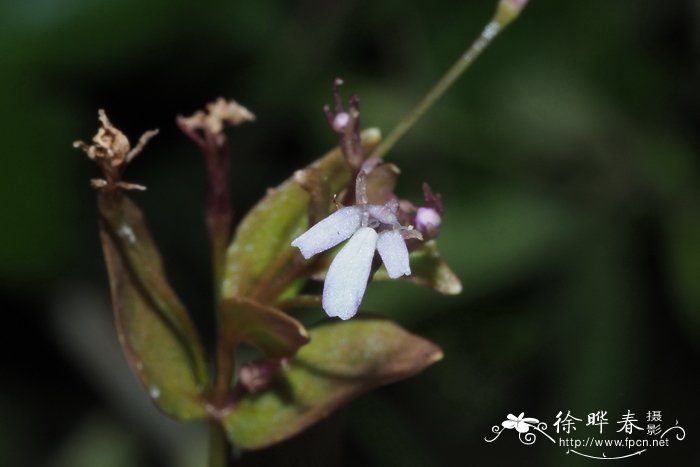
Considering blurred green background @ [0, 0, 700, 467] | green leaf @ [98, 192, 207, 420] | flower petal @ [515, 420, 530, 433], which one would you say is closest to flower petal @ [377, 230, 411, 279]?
green leaf @ [98, 192, 207, 420]

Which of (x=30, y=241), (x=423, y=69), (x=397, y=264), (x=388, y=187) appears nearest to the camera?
(x=397, y=264)

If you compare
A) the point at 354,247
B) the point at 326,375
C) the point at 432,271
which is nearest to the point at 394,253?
the point at 354,247

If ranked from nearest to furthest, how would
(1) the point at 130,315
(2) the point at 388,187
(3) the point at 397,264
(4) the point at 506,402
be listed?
(3) the point at 397,264
(2) the point at 388,187
(1) the point at 130,315
(4) the point at 506,402

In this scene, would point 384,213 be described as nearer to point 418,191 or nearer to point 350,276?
point 350,276

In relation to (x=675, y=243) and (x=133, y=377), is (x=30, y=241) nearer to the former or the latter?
(x=133, y=377)

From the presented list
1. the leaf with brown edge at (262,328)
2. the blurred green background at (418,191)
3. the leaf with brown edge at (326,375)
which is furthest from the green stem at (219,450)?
the blurred green background at (418,191)

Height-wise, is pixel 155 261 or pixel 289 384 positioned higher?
pixel 155 261

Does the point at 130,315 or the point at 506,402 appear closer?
the point at 130,315

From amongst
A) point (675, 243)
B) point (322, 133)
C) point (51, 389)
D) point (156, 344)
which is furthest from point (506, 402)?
point (156, 344)
